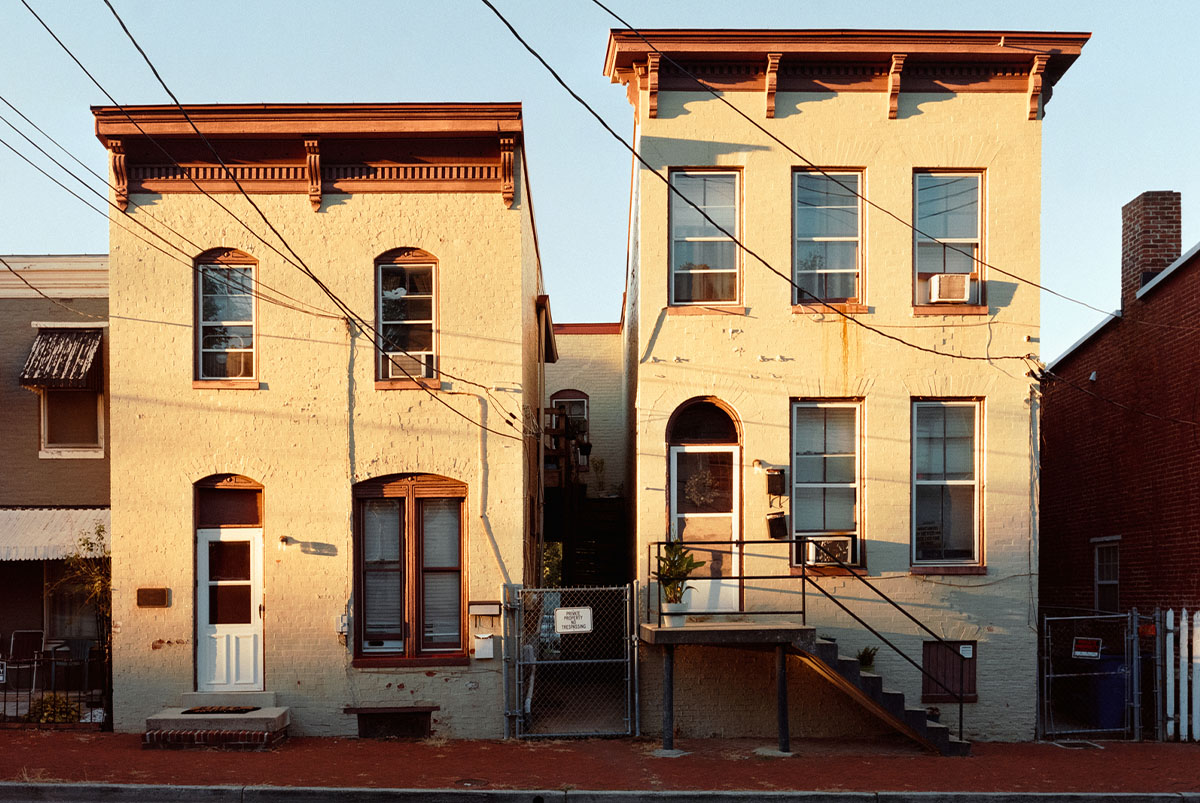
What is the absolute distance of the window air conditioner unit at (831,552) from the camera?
13477mm

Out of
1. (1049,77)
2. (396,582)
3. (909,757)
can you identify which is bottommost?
(909,757)

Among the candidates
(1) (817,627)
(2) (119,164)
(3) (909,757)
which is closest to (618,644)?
(1) (817,627)

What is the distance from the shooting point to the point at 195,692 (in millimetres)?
13391

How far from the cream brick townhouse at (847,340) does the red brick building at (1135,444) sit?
6.85 feet

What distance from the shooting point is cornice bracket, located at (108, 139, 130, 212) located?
44.9 feet

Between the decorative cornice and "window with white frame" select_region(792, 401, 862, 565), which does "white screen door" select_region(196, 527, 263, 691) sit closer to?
the decorative cornice

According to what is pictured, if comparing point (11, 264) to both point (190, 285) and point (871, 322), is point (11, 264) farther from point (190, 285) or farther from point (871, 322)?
point (871, 322)

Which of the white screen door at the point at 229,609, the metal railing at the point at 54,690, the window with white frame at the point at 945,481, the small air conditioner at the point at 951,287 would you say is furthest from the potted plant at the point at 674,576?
the metal railing at the point at 54,690

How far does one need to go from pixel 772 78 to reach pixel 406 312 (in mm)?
5554

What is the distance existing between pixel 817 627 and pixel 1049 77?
778cm

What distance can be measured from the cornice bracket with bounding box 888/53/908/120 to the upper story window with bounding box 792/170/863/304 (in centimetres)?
93

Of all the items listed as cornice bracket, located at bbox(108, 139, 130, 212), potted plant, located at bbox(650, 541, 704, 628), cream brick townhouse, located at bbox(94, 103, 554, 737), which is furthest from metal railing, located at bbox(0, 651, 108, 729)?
potted plant, located at bbox(650, 541, 704, 628)

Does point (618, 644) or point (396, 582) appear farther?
point (618, 644)

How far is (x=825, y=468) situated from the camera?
1394 centimetres
